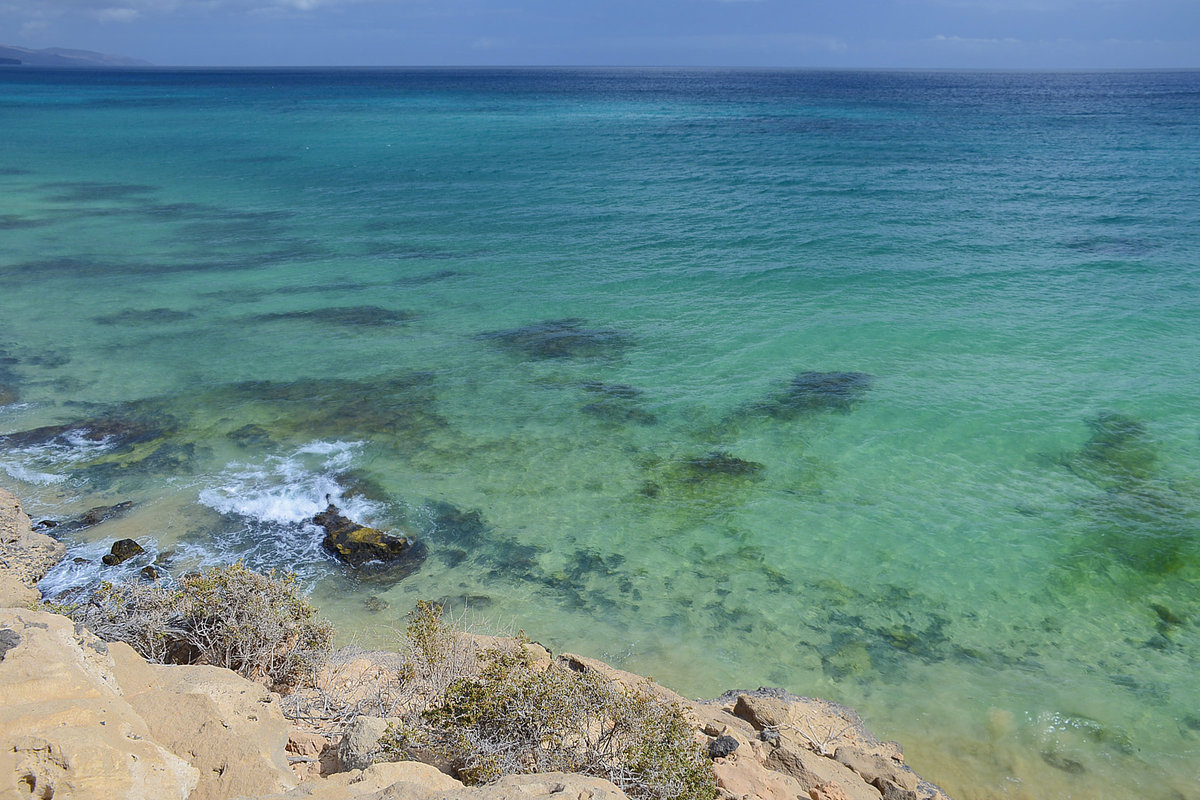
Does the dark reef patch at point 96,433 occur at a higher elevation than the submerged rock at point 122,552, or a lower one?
higher

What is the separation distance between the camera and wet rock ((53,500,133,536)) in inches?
531

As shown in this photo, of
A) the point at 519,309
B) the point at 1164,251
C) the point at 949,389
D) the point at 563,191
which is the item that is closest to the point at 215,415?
the point at 519,309

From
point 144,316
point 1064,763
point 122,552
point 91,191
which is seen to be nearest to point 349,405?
point 122,552

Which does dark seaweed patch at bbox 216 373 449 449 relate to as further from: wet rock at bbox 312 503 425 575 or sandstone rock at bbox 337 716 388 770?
sandstone rock at bbox 337 716 388 770

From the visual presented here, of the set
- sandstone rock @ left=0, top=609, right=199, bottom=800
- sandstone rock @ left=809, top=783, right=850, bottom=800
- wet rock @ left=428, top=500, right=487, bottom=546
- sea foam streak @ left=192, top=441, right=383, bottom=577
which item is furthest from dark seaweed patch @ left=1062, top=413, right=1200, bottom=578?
sandstone rock @ left=0, top=609, right=199, bottom=800

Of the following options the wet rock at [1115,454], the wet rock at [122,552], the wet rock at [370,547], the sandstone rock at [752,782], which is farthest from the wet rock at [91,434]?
the wet rock at [1115,454]

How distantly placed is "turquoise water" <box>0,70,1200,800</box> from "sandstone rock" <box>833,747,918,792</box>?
85 cm

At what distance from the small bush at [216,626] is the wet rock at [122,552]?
3734 mm

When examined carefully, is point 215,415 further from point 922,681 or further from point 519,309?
point 922,681

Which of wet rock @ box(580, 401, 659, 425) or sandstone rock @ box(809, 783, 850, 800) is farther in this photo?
wet rock @ box(580, 401, 659, 425)

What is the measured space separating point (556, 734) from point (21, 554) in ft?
34.7

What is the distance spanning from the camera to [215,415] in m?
17.7

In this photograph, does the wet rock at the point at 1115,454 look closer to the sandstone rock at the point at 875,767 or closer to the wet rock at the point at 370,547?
the sandstone rock at the point at 875,767

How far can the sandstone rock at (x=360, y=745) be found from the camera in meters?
6.59
